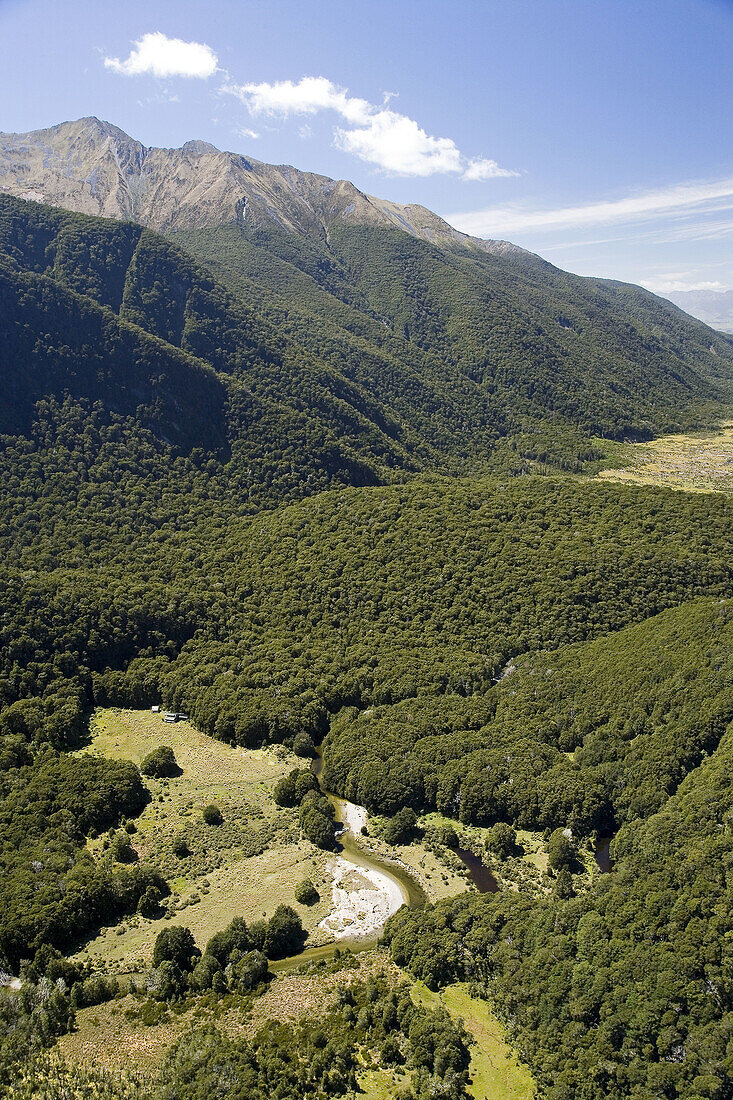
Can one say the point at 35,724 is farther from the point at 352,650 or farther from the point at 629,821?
the point at 629,821

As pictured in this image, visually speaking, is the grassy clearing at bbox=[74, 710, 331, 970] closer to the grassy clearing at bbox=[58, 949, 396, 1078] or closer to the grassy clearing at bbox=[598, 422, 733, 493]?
the grassy clearing at bbox=[58, 949, 396, 1078]

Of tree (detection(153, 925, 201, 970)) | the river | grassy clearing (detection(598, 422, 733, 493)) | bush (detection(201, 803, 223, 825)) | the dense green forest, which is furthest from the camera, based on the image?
grassy clearing (detection(598, 422, 733, 493))

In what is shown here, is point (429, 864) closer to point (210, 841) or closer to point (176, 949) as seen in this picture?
point (210, 841)

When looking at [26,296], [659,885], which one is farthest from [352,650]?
[26,296]

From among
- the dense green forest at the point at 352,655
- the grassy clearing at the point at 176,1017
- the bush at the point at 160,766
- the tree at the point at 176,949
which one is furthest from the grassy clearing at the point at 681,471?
the tree at the point at 176,949

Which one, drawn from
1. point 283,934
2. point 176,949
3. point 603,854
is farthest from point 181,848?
point 603,854

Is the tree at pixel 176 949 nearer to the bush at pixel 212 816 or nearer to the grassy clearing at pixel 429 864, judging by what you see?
the bush at pixel 212 816

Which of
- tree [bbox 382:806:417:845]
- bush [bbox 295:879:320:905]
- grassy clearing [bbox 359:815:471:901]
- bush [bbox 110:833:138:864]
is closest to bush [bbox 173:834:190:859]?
bush [bbox 110:833:138:864]
